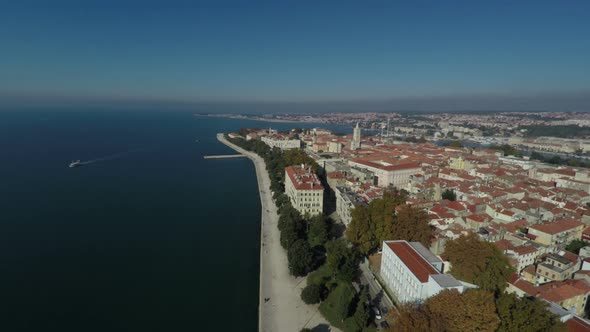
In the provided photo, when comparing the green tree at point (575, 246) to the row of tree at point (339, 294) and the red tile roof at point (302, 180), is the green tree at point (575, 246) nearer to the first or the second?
the row of tree at point (339, 294)

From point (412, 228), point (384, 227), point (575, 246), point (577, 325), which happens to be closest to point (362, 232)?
point (384, 227)

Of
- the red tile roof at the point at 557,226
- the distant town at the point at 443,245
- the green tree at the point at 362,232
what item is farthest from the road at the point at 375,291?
the red tile roof at the point at 557,226

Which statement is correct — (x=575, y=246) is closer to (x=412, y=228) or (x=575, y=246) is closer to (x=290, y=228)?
(x=412, y=228)

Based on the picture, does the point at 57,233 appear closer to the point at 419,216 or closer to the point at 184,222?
the point at 184,222

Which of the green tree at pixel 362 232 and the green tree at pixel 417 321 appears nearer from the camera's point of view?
the green tree at pixel 417 321

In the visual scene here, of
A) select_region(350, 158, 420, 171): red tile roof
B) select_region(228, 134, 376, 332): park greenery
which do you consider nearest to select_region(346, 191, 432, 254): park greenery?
select_region(228, 134, 376, 332): park greenery

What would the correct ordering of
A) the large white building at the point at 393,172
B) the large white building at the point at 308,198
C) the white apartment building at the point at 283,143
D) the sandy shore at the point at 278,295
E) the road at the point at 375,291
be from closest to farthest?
the sandy shore at the point at 278,295 < the road at the point at 375,291 < the large white building at the point at 308,198 < the large white building at the point at 393,172 < the white apartment building at the point at 283,143

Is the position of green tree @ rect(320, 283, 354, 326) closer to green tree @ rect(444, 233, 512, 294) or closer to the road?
the road
